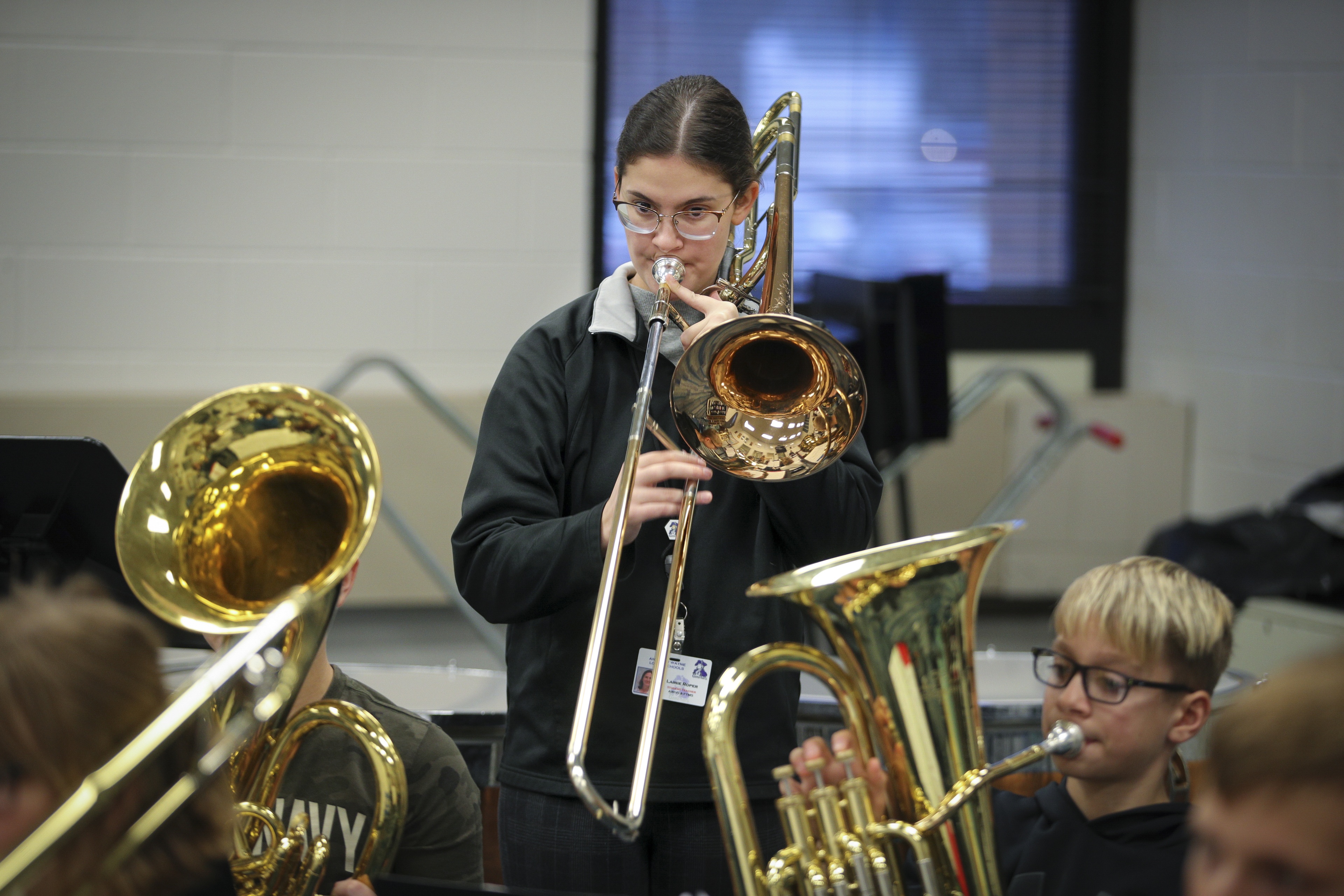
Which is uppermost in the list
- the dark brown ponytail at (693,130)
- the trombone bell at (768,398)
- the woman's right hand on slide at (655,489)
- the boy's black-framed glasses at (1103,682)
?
the dark brown ponytail at (693,130)

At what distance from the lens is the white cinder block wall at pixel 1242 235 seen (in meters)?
3.42

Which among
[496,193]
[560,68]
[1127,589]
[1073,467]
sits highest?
[560,68]

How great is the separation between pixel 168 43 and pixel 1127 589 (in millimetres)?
2895

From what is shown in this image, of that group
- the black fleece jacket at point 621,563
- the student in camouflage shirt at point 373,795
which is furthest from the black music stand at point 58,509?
the black fleece jacket at point 621,563

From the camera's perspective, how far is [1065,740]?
3.92 feet

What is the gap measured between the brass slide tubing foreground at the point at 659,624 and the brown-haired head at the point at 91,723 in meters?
0.31

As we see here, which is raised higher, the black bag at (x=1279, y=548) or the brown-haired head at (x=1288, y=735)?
the brown-haired head at (x=1288, y=735)

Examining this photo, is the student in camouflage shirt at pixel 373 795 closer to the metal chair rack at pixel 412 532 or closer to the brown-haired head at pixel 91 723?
the brown-haired head at pixel 91 723

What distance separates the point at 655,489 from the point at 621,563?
0.39 feet

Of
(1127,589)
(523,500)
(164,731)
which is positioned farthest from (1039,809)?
(164,731)

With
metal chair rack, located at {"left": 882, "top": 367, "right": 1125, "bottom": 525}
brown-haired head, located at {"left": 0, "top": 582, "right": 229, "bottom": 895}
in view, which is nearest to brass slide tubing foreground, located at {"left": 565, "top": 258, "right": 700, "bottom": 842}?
brown-haired head, located at {"left": 0, "top": 582, "right": 229, "bottom": 895}

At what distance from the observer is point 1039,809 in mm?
1312

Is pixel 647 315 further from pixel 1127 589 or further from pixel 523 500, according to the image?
pixel 1127 589

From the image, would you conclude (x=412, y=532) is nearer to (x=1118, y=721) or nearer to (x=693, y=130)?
(x=693, y=130)
